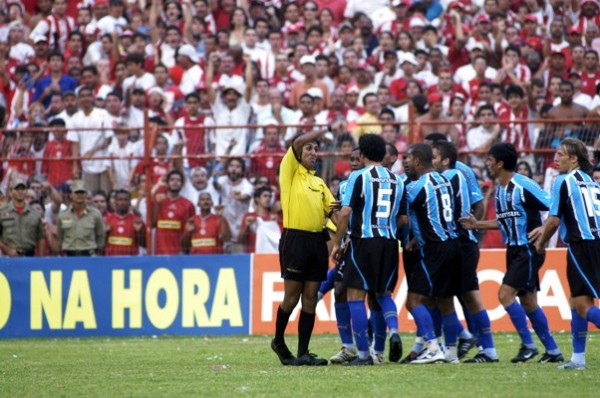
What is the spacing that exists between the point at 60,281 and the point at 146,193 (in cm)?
201

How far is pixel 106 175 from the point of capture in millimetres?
18328

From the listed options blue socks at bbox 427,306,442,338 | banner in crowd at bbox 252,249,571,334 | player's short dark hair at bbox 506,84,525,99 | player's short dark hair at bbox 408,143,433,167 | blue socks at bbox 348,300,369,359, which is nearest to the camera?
blue socks at bbox 348,300,369,359

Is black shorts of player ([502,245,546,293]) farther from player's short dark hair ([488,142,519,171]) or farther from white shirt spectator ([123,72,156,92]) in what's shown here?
white shirt spectator ([123,72,156,92])

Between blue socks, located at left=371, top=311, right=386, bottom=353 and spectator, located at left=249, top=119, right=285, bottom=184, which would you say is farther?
spectator, located at left=249, top=119, right=285, bottom=184

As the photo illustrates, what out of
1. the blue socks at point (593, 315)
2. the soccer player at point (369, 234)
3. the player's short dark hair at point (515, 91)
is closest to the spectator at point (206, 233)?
the player's short dark hair at point (515, 91)

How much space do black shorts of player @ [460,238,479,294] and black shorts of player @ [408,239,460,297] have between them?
0.28 ft

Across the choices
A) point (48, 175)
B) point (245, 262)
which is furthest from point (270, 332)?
point (48, 175)

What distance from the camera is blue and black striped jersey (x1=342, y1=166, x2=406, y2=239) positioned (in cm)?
1170

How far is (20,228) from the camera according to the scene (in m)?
18.4

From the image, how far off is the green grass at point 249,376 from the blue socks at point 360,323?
0.35 m

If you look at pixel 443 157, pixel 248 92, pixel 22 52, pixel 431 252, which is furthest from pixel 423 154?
pixel 22 52

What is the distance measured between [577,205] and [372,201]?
2.17 meters

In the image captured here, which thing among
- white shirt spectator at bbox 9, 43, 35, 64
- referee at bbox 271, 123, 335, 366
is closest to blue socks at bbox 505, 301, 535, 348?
referee at bbox 271, 123, 335, 366

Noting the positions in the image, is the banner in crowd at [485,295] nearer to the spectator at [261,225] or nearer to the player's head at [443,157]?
the spectator at [261,225]
